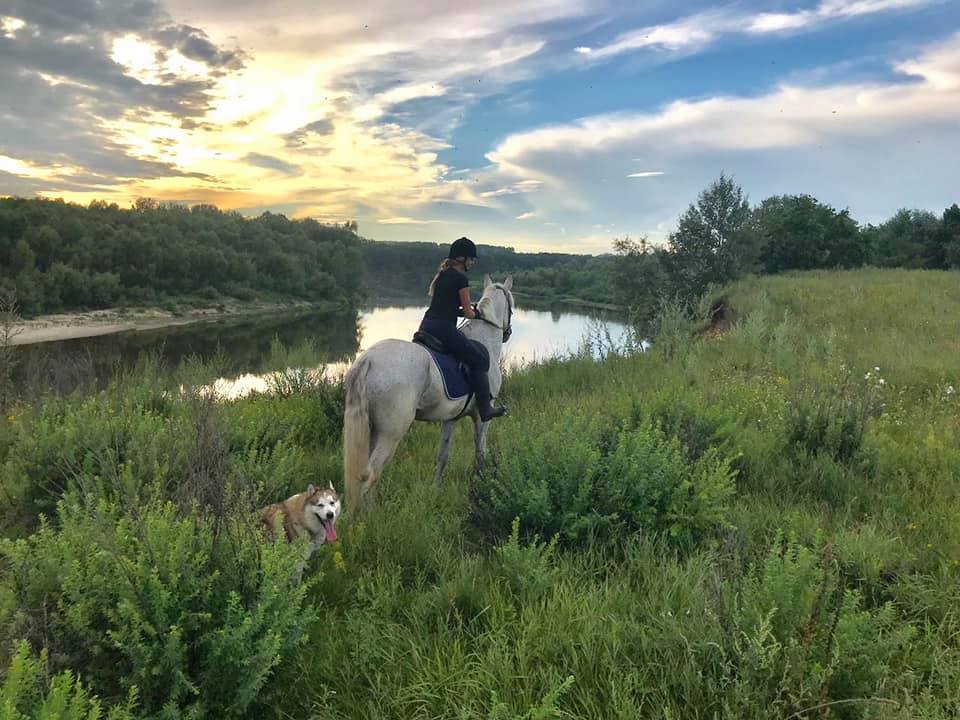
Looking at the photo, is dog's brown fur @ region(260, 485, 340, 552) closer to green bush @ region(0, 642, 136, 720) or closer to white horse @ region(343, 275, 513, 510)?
white horse @ region(343, 275, 513, 510)

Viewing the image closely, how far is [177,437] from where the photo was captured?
4.71 m

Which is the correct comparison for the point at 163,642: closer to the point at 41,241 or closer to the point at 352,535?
the point at 352,535

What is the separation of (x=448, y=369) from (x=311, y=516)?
2.09 m

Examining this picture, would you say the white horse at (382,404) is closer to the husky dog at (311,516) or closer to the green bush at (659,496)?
the husky dog at (311,516)

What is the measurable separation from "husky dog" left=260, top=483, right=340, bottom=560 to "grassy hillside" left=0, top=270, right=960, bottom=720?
0.14m

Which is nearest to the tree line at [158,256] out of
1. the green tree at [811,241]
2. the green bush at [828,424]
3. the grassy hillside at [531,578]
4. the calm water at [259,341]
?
the calm water at [259,341]

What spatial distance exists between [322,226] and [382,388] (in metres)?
97.5

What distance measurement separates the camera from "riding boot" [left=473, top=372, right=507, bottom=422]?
5.48m

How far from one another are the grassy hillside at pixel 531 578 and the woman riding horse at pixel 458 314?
885mm

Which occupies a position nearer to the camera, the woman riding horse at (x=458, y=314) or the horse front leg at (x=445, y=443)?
the woman riding horse at (x=458, y=314)

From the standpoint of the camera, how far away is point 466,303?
18.2 ft

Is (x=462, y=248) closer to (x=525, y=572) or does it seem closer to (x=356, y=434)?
(x=356, y=434)

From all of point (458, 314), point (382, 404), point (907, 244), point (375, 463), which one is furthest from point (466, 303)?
point (907, 244)

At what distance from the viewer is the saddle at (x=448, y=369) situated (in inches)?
208
